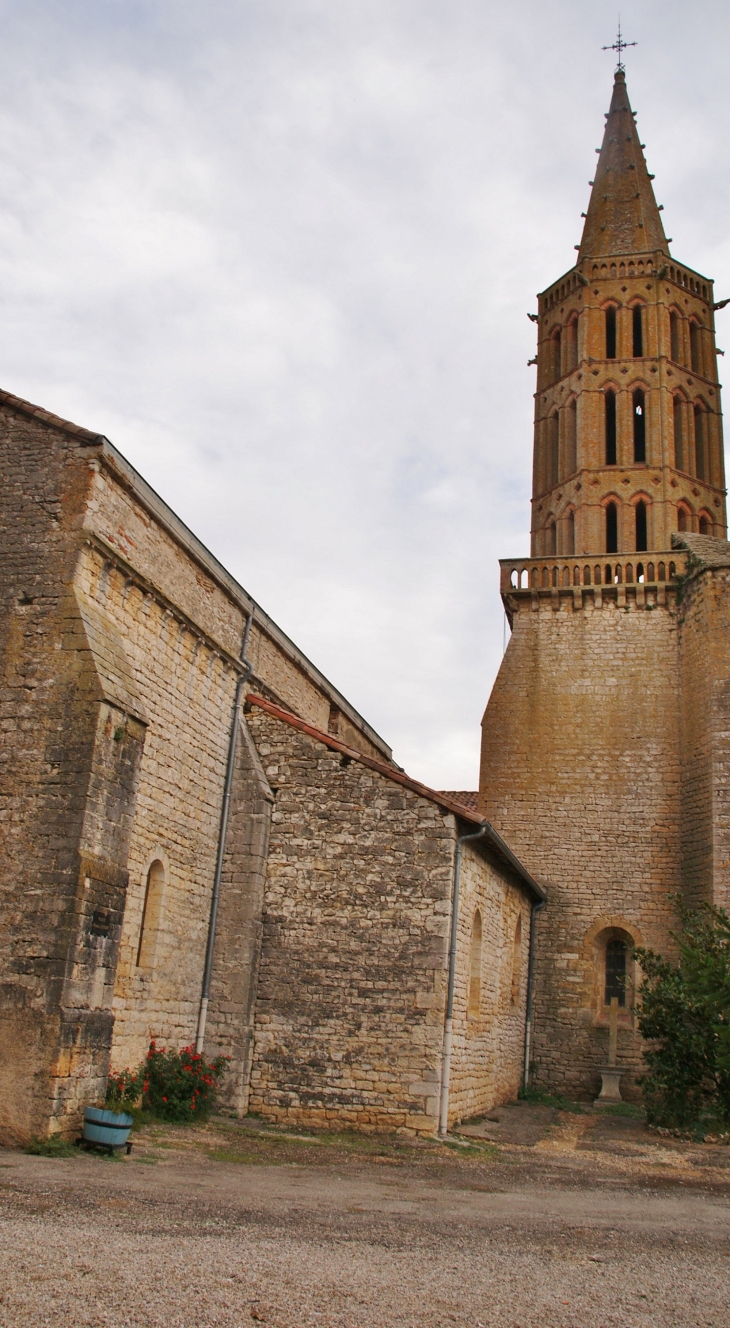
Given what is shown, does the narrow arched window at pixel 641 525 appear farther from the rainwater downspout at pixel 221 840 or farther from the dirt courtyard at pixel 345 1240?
the dirt courtyard at pixel 345 1240

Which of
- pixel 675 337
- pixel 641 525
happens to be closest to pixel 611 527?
pixel 641 525

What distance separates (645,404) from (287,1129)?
18253 millimetres

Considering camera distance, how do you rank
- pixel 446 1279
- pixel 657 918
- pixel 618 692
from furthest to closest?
pixel 618 692
pixel 657 918
pixel 446 1279

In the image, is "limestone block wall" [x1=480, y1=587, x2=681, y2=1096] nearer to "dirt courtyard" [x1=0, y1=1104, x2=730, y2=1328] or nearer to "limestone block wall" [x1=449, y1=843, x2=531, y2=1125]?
"limestone block wall" [x1=449, y1=843, x2=531, y2=1125]

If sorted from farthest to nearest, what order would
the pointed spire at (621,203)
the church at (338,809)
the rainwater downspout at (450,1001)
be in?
the pointed spire at (621,203)
the rainwater downspout at (450,1001)
the church at (338,809)

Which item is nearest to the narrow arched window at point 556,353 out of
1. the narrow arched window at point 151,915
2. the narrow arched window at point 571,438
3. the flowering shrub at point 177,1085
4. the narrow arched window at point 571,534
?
the narrow arched window at point 571,438

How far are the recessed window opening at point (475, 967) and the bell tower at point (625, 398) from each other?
1030 cm

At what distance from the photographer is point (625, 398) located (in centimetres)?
2378

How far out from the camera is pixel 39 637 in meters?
10.1

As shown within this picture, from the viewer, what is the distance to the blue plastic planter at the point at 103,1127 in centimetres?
865

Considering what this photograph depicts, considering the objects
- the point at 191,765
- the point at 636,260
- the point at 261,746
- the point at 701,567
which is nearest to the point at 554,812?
the point at 701,567

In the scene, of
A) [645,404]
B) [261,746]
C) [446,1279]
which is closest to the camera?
[446,1279]

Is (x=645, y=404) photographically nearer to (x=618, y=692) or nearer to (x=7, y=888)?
(x=618, y=692)

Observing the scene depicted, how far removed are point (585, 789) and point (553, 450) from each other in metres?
Result: 9.20
